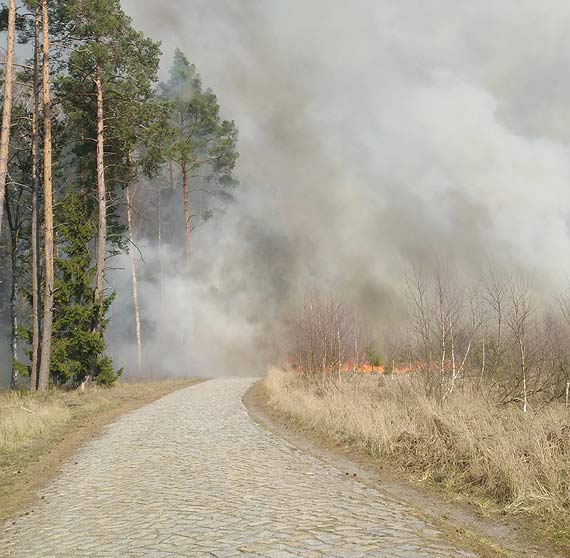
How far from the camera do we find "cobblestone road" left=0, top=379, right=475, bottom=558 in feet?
15.3

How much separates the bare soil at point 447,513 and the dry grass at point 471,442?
23 centimetres

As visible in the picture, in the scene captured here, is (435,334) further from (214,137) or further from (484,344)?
(214,137)

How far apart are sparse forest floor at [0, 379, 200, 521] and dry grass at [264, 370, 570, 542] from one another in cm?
512

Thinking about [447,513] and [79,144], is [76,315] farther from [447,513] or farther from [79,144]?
[447,513]

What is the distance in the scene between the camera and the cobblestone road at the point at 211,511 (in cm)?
467

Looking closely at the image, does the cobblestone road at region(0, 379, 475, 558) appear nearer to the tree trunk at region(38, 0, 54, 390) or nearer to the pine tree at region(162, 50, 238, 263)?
the tree trunk at region(38, 0, 54, 390)

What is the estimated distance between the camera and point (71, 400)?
1767 cm

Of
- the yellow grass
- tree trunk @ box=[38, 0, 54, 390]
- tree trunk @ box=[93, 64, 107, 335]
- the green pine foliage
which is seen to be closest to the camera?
the yellow grass

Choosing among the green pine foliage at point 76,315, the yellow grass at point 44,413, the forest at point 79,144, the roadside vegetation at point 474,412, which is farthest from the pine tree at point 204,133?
the roadside vegetation at point 474,412

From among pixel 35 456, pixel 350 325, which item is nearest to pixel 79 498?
pixel 35 456

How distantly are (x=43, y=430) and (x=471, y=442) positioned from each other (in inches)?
355

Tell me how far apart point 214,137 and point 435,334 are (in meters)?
29.3

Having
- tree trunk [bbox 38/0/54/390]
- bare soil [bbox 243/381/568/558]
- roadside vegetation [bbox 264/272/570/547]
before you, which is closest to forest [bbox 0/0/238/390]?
A: tree trunk [bbox 38/0/54/390]

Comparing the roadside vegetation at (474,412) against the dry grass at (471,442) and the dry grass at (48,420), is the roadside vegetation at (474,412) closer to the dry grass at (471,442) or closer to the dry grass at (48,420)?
the dry grass at (471,442)
